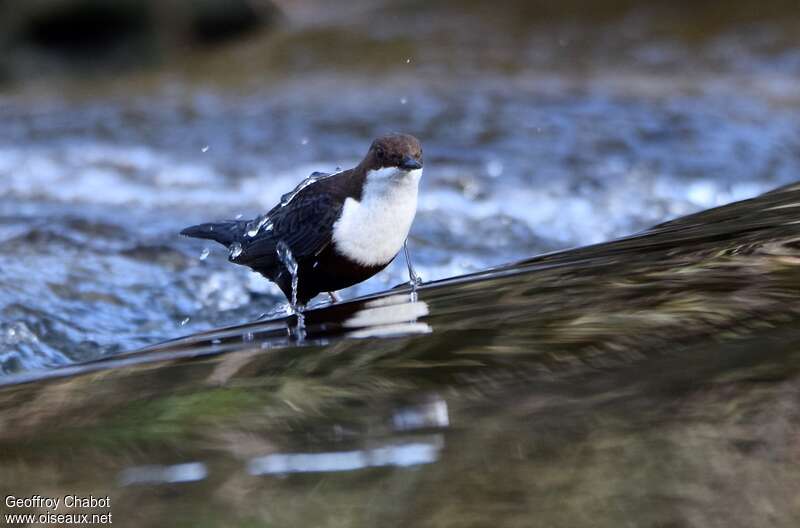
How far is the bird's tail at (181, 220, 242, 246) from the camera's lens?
163 inches

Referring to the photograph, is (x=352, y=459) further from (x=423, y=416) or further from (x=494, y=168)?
(x=494, y=168)

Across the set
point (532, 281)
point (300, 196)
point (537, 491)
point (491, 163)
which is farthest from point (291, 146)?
point (537, 491)

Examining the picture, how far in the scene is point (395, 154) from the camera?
140 inches

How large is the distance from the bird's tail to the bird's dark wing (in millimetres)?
99

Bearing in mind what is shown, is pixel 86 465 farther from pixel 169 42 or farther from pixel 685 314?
pixel 169 42

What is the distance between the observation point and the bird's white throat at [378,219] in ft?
11.5

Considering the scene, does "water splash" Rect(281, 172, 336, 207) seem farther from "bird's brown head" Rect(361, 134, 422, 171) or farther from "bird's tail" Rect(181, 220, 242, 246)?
"bird's brown head" Rect(361, 134, 422, 171)

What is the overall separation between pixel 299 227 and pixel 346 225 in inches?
9.4

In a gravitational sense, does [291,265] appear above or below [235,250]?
below

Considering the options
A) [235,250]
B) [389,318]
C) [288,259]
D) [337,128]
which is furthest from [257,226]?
[337,128]

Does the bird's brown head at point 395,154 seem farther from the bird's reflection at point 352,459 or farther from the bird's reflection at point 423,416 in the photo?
the bird's reflection at point 352,459

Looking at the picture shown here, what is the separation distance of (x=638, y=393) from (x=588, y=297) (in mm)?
679

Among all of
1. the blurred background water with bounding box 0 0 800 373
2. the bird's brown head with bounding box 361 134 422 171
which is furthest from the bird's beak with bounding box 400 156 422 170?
the blurred background water with bounding box 0 0 800 373

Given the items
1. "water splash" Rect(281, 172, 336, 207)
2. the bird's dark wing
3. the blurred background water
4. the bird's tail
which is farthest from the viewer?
the blurred background water
